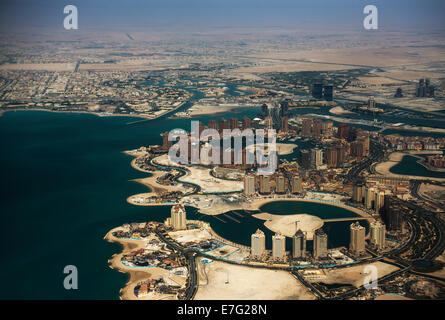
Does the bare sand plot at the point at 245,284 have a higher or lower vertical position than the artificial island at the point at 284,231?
lower

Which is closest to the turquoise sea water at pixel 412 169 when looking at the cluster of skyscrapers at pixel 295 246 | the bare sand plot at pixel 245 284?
the cluster of skyscrapers at pixel 295 246

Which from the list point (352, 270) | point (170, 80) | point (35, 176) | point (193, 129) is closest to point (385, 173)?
point (352, 270)

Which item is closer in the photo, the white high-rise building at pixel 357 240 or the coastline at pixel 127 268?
the coastline at pixel 127 268

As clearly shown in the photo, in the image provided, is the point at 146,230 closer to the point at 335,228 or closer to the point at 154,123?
the point at 335,228

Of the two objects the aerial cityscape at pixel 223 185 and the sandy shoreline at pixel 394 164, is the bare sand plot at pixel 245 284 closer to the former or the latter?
the aerial cityscape at pixel 223 185

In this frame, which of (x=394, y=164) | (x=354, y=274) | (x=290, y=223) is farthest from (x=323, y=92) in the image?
(x=354, y=274)

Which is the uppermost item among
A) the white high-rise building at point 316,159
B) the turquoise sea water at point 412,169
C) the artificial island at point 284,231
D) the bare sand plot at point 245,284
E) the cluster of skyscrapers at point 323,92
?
the cluster of skyscrapers at point 323,92
